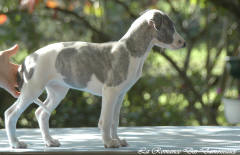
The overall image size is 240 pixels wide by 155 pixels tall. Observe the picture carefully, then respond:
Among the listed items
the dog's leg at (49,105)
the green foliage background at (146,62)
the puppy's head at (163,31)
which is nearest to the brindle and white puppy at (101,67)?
the puppy's head at (163,31)

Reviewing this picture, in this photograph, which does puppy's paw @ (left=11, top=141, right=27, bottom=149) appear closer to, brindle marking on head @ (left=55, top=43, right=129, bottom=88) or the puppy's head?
brindle marking on head @ (left=55, top=43, right=129, bottom=88)

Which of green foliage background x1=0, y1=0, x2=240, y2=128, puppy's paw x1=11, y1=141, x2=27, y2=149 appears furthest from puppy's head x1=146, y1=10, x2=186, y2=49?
green foliage background x1=0, y1=0, x2=240, y2=128

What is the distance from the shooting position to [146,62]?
5.71m

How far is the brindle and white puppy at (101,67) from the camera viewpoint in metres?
2.26

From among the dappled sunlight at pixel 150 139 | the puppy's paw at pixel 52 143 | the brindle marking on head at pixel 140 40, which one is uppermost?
the brindle marking on head at pixel 140 40

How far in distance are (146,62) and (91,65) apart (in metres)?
3.46

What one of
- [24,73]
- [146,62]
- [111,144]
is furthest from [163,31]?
[146,62]

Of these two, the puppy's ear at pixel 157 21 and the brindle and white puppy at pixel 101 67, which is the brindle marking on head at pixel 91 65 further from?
the puppy's ear at pixel 157 21

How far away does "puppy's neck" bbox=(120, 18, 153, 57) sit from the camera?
2305 mm

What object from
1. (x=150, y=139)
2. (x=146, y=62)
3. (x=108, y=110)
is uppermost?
(x=146, y=62)

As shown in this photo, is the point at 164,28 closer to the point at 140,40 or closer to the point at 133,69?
the point at 140,40

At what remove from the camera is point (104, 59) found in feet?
7.51

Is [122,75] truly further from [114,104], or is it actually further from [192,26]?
[192,26]

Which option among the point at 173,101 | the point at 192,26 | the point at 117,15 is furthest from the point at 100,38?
the point at 192,26
